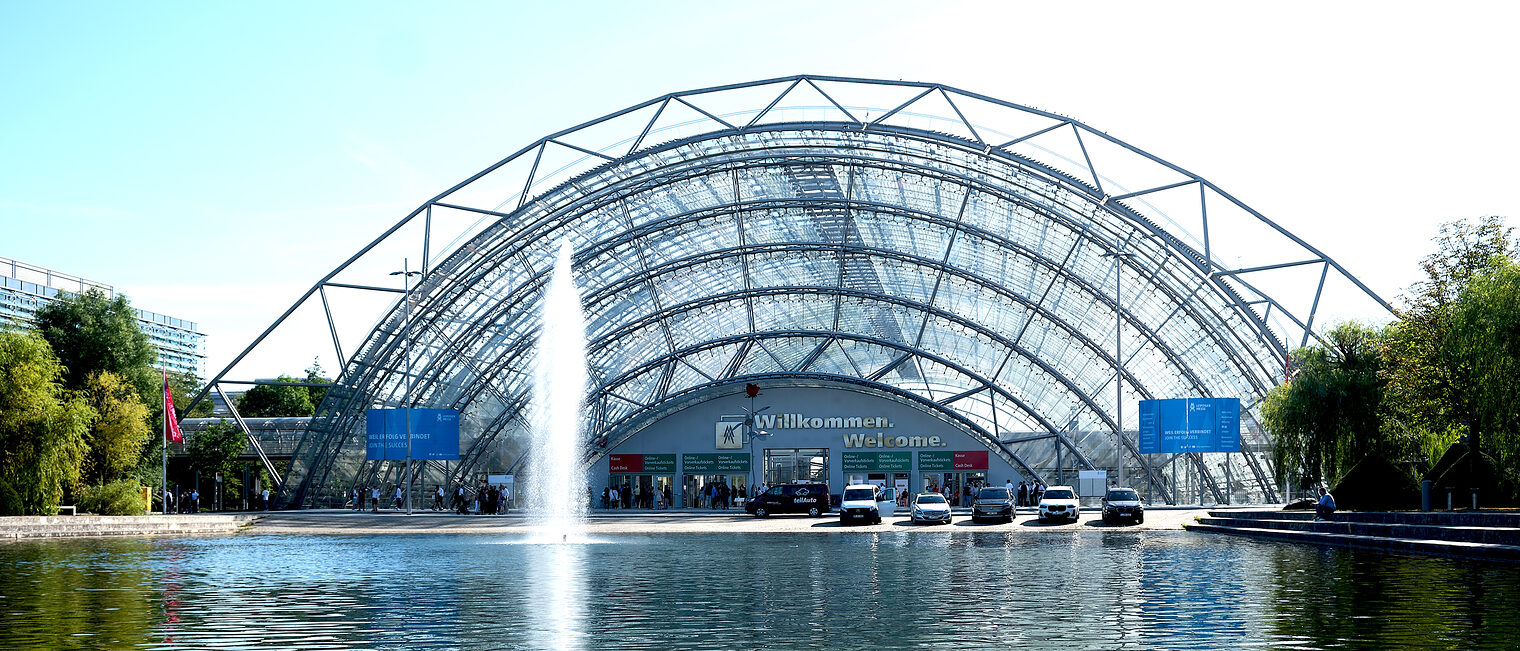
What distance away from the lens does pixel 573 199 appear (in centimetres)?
6606

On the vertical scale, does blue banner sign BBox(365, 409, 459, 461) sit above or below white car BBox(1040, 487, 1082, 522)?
above

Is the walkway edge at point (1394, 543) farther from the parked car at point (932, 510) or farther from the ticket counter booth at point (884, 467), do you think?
the ticket counter booth at point (884, 467)

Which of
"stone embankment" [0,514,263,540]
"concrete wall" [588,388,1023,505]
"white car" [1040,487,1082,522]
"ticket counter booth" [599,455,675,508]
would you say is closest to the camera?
"stone embankment" [0,514,263,540]

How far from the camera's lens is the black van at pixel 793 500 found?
218ft

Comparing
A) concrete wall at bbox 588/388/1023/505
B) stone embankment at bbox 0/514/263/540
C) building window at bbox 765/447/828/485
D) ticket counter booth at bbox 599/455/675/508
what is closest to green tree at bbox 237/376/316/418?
ticket counter booth at bbox 599/455/675/508

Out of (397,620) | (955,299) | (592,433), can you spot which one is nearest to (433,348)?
(592,433)

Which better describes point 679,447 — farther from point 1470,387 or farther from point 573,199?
point 1470,387

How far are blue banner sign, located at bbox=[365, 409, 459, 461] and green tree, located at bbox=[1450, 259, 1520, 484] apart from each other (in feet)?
157

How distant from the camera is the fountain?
7450 centimetres

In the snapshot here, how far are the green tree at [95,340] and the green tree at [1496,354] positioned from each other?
6833cm

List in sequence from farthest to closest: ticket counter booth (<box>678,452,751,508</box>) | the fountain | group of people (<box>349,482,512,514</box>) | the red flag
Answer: ticket counter booth (<box>678,452,751,508</box>)
the fountain
group of people (<box>349,482,512,514</box>)
the red flag

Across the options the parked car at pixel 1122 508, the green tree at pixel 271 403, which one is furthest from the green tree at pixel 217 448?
the parked car at pixel 1122 508

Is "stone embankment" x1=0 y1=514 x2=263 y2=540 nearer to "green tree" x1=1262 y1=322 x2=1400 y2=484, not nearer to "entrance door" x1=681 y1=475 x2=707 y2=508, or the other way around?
"entrance door" x1=681 y1=475 x2=707 y2=508

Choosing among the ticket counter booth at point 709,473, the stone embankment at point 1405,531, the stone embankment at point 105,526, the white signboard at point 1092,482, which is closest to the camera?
the stone embankment at point 1405,531
